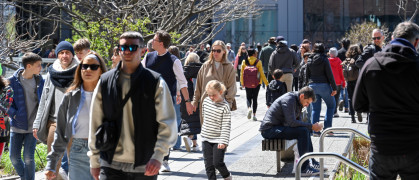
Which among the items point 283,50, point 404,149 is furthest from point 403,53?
point 283,50

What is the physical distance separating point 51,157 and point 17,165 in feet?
7.11

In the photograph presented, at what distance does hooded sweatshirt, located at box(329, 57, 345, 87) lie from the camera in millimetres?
15212

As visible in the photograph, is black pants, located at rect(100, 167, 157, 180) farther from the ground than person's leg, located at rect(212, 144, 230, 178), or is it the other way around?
black pants, located at rect(100, 167, 157, 180)

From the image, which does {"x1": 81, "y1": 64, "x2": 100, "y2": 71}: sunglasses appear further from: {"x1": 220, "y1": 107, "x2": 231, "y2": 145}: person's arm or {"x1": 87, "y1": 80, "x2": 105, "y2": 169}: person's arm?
{"x1": 220, "y1": 107, "x2": 231, "y2": 145}: person's arm

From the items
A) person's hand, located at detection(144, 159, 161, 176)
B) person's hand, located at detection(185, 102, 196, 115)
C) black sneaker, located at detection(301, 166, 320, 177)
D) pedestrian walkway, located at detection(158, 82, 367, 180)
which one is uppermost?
person's hand, located at detection(144, 159, 161, 176)

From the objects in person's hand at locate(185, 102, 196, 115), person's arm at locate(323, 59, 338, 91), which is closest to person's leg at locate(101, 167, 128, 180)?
person's hand at locate(185, 102, 196, 115)

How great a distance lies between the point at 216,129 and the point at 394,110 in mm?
3146

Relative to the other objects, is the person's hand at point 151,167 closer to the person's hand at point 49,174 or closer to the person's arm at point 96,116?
the person's arm at point 96,116

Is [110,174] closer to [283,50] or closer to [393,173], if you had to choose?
[393,173]

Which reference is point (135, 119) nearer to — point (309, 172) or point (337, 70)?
point (309, 172)

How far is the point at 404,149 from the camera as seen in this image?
5.12 m

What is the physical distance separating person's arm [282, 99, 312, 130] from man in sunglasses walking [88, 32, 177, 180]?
437cm

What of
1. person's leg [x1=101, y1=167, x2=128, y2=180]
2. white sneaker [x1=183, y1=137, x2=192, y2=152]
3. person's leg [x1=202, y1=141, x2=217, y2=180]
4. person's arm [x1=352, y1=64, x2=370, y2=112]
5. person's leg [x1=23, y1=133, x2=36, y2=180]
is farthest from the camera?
white sneaker [x1=183, y1=137, x2=192, y2=152]

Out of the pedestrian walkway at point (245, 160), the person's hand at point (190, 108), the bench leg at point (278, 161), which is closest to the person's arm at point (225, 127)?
the pedestrian walkway at point (245, 160)
